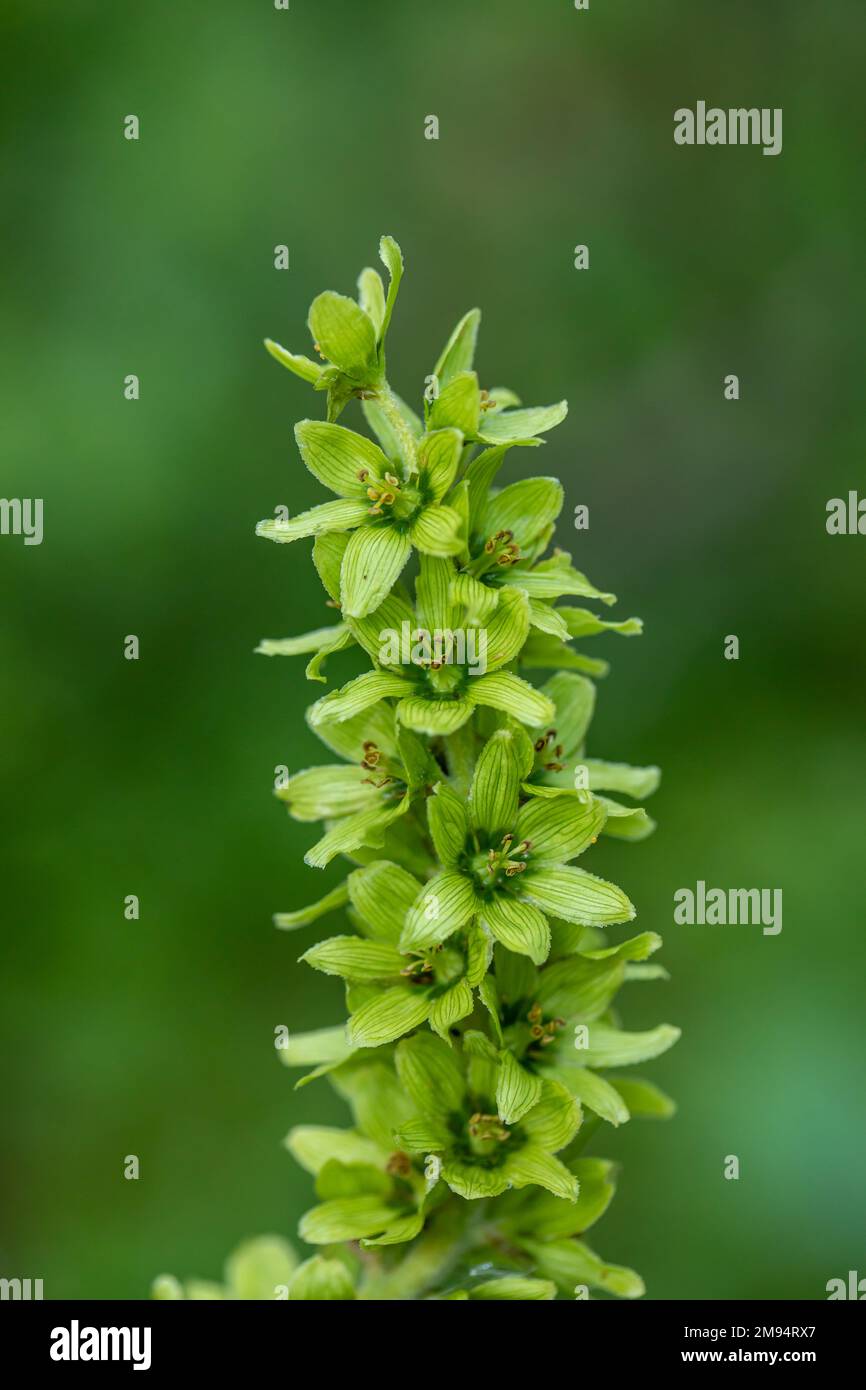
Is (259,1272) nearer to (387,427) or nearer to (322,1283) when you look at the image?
(322,1283)

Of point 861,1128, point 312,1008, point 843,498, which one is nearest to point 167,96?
point 843,498

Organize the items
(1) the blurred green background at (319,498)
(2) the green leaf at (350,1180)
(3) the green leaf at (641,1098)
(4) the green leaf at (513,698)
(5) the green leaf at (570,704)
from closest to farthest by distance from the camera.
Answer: (4) the green leaf at (513,698), (2) the green leaf at (350,1180), (3) the green leaf at (641,1098), (5) the green leaf at (570,704), (1) the blurred green background at (319,498)

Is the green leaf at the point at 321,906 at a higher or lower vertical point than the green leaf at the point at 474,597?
lower

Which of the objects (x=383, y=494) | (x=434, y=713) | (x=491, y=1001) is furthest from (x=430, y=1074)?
(x=383, y=494)

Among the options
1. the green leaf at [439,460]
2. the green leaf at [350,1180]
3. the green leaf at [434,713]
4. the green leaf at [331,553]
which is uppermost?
the green leaf at [439,460]

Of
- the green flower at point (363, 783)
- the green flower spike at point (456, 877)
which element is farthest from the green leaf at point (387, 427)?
the green flower at point (363, 783)

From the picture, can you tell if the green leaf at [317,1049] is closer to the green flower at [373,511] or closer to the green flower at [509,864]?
the green flower at [509,864]
